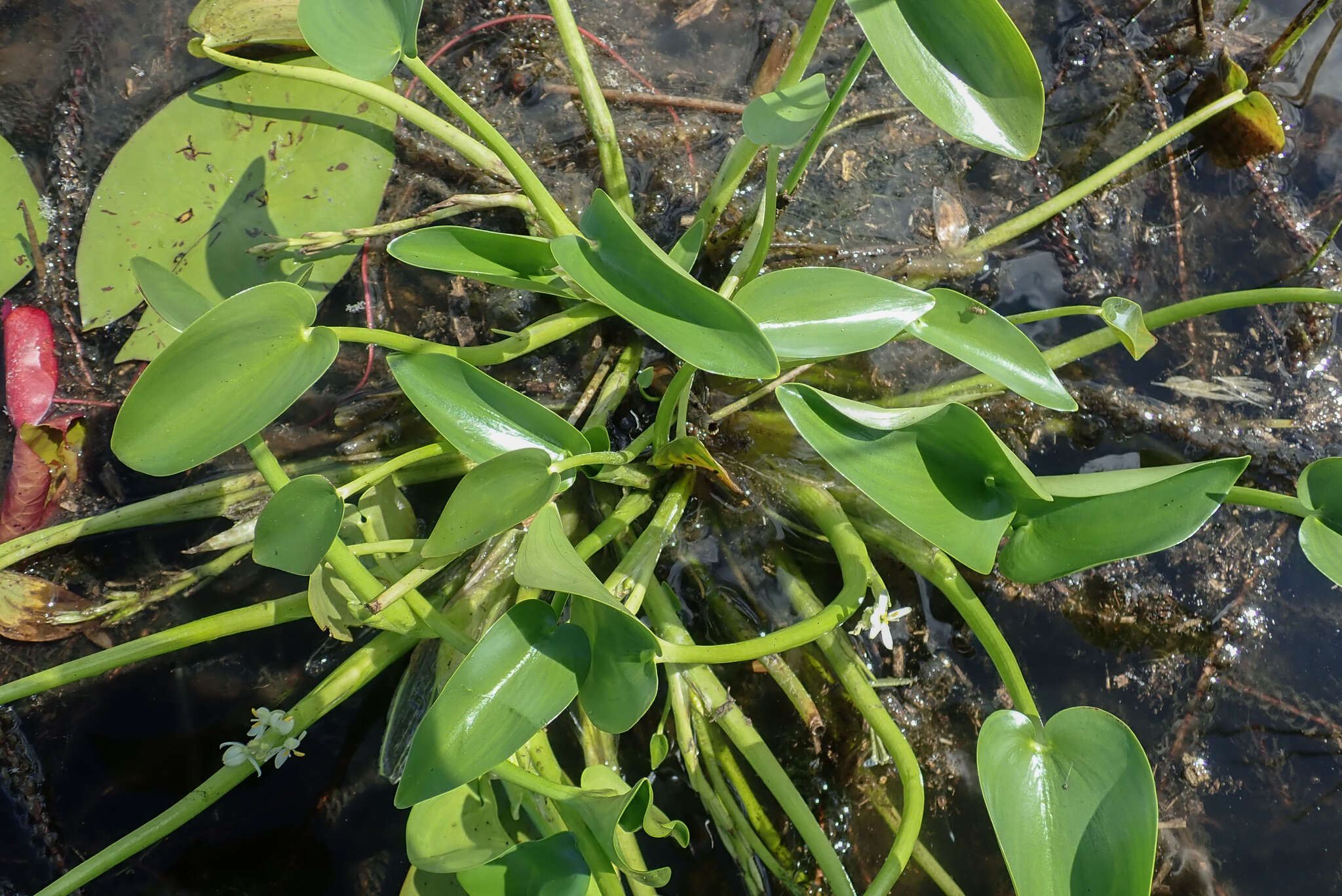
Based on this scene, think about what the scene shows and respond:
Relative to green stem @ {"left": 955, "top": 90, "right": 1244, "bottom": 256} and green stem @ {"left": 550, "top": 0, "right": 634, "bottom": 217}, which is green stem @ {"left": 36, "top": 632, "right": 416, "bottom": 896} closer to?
green stem @ {"left": 550, "top": 0, "right": 634, "bottom": 217}

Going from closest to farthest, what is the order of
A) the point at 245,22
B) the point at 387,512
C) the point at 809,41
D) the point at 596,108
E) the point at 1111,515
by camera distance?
the point at 1111,515 → the point at 809,41 → the point at 387,512 → the point at 596,108 → the point at 245,22

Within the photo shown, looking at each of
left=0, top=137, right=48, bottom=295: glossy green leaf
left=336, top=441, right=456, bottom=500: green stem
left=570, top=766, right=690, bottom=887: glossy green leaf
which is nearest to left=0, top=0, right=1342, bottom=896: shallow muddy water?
left=0, top=137, right=48, bottom=295: glossy green leaf

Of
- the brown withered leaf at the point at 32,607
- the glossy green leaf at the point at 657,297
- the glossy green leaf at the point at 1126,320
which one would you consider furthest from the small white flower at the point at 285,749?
the glossy green leaf at the point at 1126,320

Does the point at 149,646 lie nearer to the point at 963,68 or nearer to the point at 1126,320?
the point at 963,68

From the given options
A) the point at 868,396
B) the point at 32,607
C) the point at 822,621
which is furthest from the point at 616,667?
the point at 32,607

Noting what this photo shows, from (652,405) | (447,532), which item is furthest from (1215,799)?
(447,532)

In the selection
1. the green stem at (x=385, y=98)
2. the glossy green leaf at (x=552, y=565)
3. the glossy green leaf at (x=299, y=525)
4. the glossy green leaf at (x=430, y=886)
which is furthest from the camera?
the green stem at (x=385, y=98)

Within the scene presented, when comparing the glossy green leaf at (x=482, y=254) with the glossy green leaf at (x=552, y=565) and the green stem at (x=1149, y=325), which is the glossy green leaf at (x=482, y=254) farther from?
the green stem at (x=1149, y=325)
